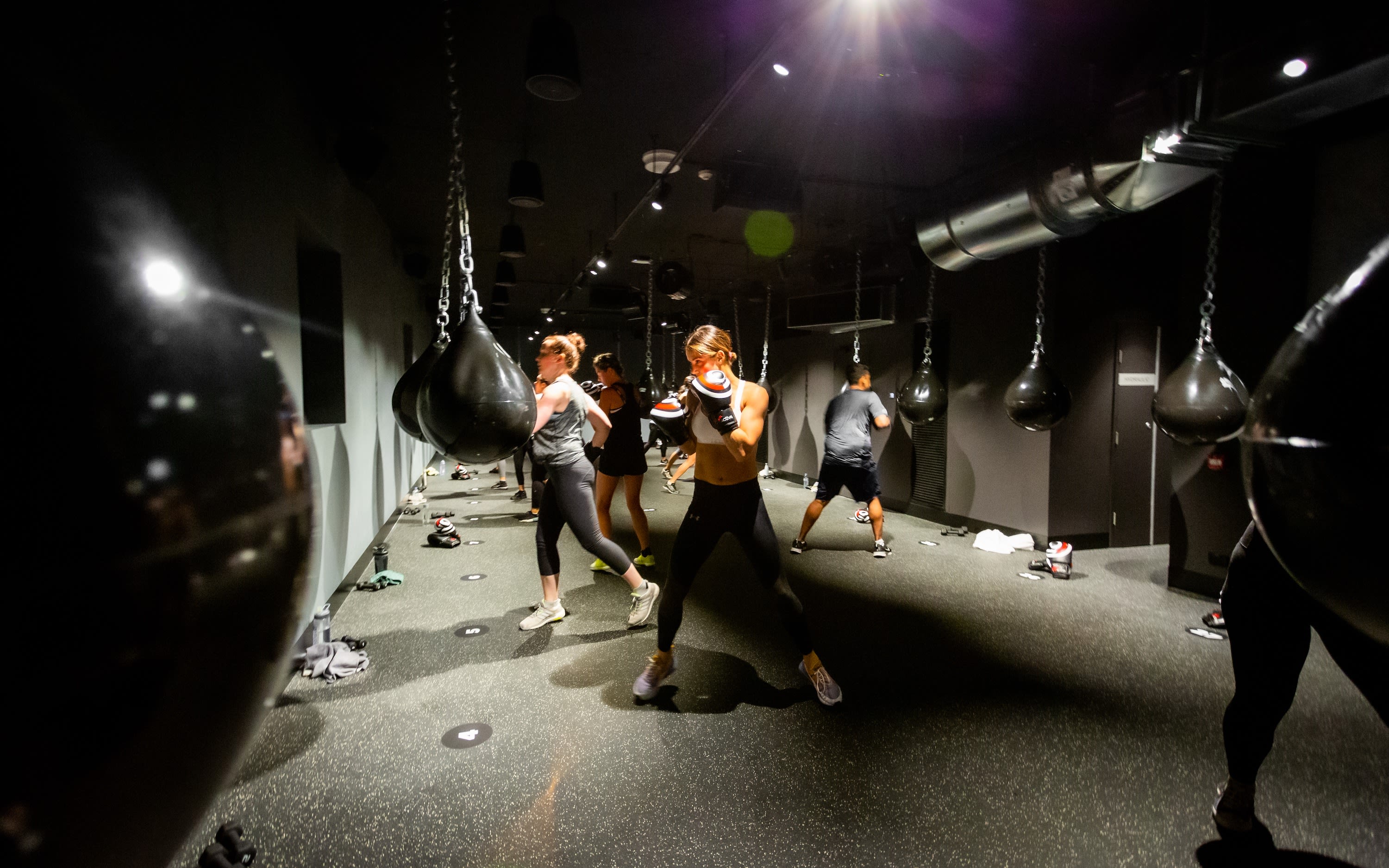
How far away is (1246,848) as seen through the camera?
5.79 ft

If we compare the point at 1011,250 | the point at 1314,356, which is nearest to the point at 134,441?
the point at 1314,356

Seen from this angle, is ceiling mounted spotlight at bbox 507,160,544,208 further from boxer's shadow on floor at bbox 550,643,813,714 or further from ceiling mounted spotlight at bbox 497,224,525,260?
boxer's shadow on floor at bbox 550,643,813,714

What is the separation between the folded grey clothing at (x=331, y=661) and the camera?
2836mm

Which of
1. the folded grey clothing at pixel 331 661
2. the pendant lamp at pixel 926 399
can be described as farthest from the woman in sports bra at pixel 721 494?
the pendant lamp at pixel 926 399

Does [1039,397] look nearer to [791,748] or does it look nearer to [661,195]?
[791,748]

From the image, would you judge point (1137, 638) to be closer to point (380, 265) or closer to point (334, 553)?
point (334, 553)

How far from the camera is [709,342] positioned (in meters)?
2.53

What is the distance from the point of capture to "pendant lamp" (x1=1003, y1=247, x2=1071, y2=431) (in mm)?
4152

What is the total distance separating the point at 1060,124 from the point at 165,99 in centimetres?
367

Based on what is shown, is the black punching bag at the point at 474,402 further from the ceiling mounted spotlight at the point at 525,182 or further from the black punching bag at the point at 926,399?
the black punching bag at the point at 926,399

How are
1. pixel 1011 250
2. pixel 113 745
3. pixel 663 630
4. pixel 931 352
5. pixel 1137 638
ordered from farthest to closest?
1. pixel 931 352
2. pixel 1011 250
3. pixel 1137 638
4. pixel 663 630
5. pixel 113 745

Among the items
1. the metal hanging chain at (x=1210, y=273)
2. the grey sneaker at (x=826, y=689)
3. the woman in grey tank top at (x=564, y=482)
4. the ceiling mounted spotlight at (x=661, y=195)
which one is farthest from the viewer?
the ceiling mounted spotlight at (x=661, y=195)

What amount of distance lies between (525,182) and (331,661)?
3.20 metres

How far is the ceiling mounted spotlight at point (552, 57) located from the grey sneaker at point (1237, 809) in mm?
3437
